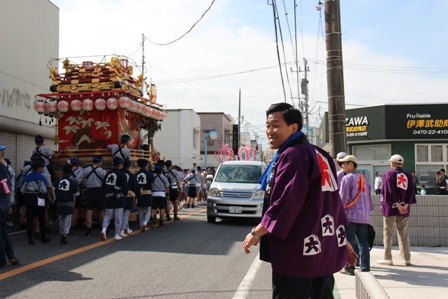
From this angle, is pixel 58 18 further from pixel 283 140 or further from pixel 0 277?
pixel 283 140

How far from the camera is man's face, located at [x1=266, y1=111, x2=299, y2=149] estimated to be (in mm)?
3564

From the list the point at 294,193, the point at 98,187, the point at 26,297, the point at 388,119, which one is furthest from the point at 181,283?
the point at 388,119

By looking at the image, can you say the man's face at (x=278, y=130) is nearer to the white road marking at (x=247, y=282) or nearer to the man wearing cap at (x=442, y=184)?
the white road marking at (x=247, y=282)

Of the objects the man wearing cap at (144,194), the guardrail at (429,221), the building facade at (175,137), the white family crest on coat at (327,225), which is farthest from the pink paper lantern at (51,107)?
the building facade at (175,137)

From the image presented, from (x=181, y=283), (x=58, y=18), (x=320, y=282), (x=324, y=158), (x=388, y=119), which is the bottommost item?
(x=181, y=283)

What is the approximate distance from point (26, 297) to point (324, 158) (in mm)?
4159

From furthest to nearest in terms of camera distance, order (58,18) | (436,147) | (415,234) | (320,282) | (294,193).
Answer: (436,147), (58,18), (415,234), (320,282), (294,193)

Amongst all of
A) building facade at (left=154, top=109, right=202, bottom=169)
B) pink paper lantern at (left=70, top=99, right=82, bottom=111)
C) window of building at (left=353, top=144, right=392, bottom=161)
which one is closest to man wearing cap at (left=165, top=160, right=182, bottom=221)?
pink paper lantern at (left=70, top=99, right=82, bottom=111)

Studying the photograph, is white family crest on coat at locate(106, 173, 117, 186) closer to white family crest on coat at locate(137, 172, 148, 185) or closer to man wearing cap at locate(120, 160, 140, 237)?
man wearing cap at locate(120, 160, 140, 237)

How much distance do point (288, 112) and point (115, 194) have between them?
24.3ft

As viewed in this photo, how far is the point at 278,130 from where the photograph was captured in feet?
11.7

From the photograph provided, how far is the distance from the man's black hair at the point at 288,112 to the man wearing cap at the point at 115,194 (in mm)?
7289

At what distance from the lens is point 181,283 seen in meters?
6.43

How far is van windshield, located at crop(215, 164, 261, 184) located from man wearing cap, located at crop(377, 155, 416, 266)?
21.8 ft
